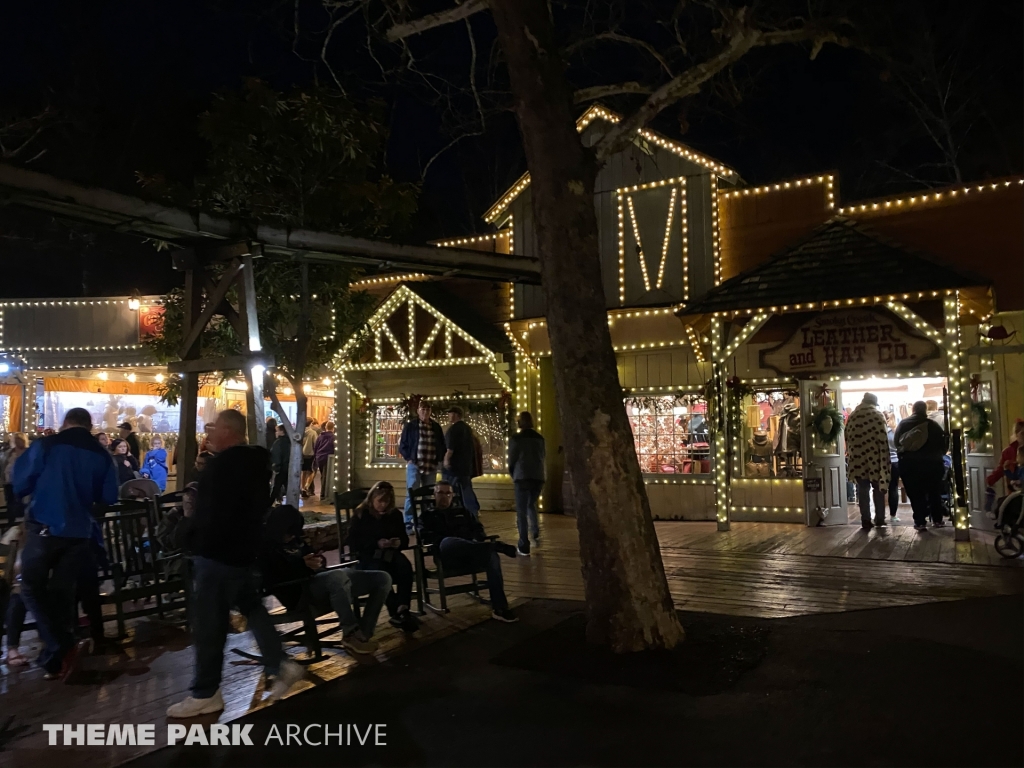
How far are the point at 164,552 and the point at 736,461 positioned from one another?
8.95 metres

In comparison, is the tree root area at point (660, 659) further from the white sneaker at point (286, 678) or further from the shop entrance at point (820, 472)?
the shop entrance at point (820, 472)

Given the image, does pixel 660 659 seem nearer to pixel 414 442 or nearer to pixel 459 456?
pixel 459 456

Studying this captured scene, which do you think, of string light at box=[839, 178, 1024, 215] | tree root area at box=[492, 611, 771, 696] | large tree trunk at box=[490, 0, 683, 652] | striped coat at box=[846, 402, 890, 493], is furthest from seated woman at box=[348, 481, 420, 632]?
string light at box=[839, 178, 1024, 215]

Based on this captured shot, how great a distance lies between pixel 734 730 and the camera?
4.30 m

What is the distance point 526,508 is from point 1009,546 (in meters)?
5.42

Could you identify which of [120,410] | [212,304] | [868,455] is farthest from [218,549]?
[120,410]

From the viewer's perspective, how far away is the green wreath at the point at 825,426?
39.5 ft

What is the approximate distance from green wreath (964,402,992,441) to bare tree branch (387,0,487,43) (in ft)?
27.8

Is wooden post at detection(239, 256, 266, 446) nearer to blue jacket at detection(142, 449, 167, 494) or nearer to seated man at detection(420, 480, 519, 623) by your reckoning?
seated man at detection(420, 480, 519, 623)

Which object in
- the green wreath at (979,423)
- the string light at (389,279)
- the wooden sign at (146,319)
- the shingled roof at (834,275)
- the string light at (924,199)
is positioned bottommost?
the green wreath at (979,423)

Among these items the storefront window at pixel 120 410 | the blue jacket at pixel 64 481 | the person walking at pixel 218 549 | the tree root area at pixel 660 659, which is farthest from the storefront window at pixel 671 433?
the storefront window at pixel 120 410

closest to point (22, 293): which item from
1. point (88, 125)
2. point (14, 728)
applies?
point (88, 125)

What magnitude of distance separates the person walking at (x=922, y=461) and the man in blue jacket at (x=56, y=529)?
9980mm

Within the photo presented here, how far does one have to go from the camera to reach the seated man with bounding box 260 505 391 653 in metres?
5.60
